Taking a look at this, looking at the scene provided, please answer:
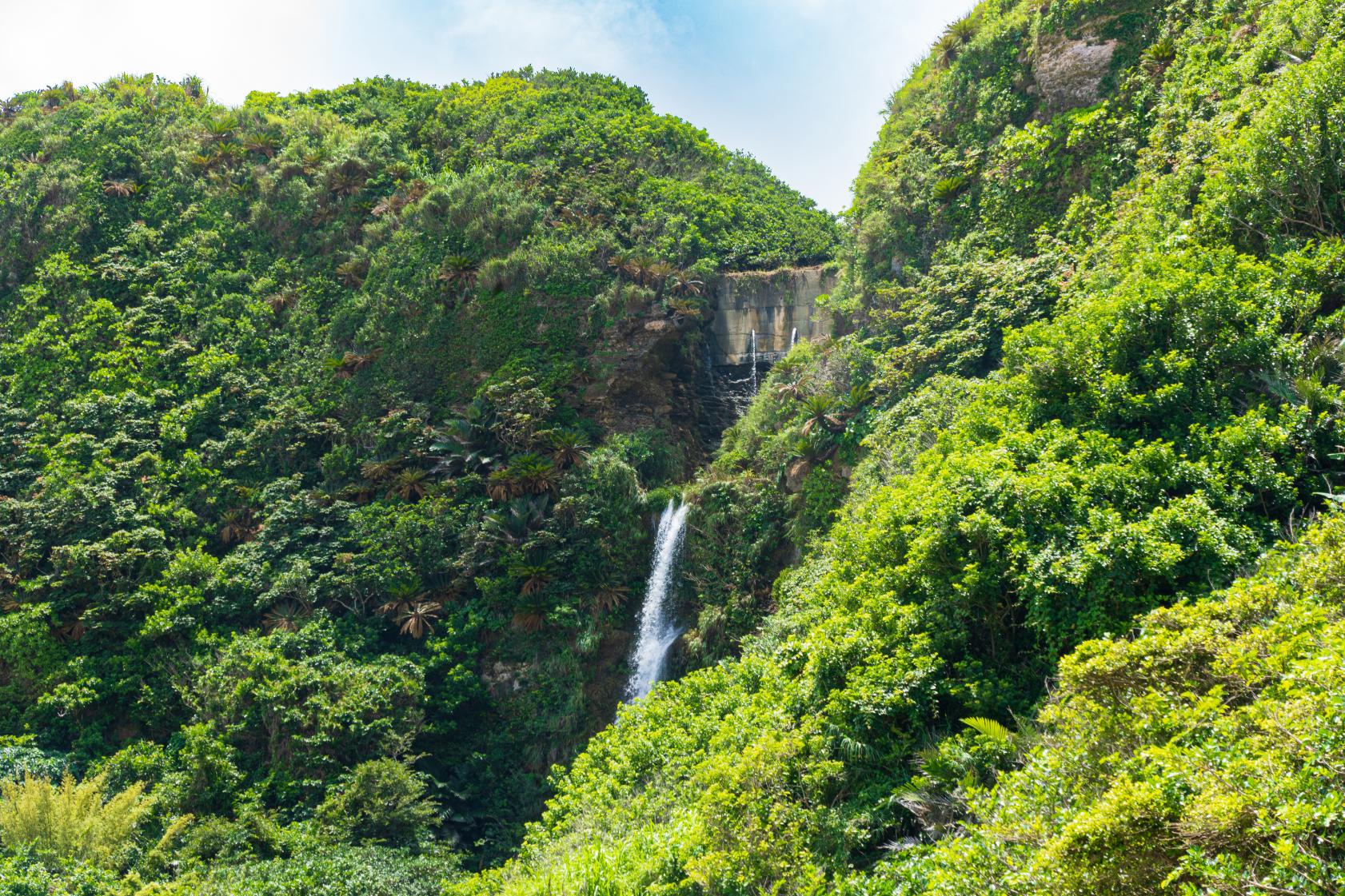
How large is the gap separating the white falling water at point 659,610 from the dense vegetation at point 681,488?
576 millimetres

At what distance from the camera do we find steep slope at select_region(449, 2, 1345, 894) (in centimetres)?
770

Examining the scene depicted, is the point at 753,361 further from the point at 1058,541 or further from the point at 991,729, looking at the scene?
the point at 991,729

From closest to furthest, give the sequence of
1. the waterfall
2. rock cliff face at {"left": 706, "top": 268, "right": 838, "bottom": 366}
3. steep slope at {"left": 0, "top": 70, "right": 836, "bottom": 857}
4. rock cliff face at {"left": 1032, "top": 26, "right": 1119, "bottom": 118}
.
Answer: rock cliff face at {"left": 1032, "top": 26, "right": 1119, "bottom": 118}
steep slope at {"left": 0, "top": 70, "right": 836, "bottom": 857}
the waterfall
rock cliff face at {"left": 706, "top": 268, "right": 838, "bottom": 366}

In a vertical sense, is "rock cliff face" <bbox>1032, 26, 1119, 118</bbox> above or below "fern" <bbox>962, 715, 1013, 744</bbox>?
above

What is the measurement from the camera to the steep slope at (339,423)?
20094 millimetres

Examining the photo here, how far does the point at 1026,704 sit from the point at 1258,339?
5.17 metres

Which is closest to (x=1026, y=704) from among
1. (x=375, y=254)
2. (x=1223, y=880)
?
(x=1223, y=880)

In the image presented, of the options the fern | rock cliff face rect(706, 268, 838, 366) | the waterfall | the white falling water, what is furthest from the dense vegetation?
the waterfall

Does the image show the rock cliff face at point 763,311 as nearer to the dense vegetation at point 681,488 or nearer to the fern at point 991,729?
the dense vegetation at point 681,488

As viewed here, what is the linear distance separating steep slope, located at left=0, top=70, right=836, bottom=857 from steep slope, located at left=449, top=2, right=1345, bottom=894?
22.5 ft

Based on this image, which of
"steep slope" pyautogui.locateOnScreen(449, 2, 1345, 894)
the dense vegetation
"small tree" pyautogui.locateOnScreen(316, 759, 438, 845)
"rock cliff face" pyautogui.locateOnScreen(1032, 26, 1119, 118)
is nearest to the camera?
"steep slope" pyautogui.locateOnScreen(449, 2, 1345, 894)

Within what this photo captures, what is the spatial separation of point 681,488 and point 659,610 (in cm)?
322

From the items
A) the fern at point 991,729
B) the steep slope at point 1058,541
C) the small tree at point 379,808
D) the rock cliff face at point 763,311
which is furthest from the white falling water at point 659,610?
the fern at point 991,729

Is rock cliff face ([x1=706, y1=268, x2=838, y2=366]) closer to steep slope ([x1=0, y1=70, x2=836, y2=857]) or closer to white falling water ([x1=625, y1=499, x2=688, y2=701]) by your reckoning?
steep slope ([x1=0, y1=70, x2=836, y2=857])
